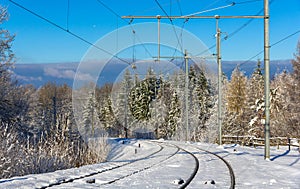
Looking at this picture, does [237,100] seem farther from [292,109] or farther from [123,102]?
[292,109]

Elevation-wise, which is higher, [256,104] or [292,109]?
Answer: [256,104]

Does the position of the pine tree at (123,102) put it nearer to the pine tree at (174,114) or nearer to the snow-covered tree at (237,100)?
the pine tree at (174,114)

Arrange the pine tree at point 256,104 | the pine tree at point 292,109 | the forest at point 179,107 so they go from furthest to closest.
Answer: the pine tree at point 256,104 < the forest at point 179,107 < the pine tree at point 292,109

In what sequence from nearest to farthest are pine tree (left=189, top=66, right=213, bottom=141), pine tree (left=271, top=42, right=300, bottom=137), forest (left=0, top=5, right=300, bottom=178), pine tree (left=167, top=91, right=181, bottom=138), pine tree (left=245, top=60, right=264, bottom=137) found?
pine tree (left=271, top=42, right=300, bottom=137), forest (left=0, top=5, right=300, bottom=178), pine tree (left=245, top=60, right=264, bottom=137), pine tree (left=189, top=66, right=213, bottom=141), pine tree (left=167, top=91, right=181, bottom=138)

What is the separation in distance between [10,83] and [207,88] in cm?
3381

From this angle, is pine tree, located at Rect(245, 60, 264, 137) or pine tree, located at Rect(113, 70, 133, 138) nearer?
pine tree, located at Rect(245, 60, 264, 137)

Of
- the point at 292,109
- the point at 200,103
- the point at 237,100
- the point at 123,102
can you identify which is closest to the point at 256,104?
the point at 292,109

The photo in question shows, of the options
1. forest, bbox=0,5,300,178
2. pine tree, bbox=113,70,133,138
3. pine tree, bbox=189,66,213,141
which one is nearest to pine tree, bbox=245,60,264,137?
forest, bbox=0,5,300,178

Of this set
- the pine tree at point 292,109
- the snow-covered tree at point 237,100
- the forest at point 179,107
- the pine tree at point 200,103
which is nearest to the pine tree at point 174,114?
the forest at point 179,107

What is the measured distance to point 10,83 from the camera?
90.8ft

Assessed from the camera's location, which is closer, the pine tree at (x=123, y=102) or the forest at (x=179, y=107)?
the forest at (x=179, y=107)

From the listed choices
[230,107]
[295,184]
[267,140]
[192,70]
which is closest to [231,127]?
[230,107]

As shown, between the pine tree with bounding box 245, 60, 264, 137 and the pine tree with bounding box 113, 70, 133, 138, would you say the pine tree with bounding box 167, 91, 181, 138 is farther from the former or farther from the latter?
the pine tree with bounding box 245, 60, 264, 137

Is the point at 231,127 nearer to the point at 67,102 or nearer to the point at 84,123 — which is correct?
the point at 84,123
